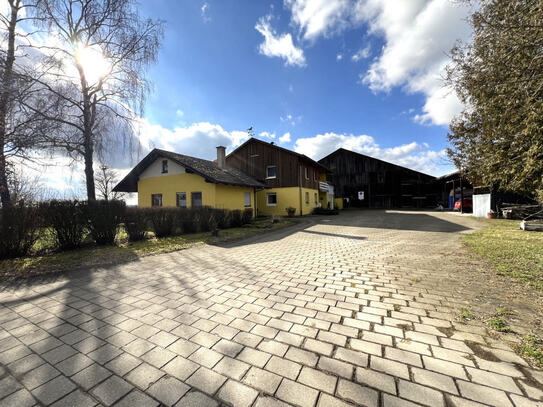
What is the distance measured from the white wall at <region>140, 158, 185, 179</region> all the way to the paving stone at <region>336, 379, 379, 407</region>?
1611 cm

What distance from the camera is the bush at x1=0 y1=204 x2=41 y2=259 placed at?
5742 mm

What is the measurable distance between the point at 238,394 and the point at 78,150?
41.2 feet

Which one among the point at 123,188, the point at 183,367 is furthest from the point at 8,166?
the point at 123,188

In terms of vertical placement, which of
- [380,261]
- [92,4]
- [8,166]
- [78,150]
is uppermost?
[92,4]

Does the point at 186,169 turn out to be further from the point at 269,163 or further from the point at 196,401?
the point at 196,401

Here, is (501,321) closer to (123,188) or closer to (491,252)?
(491,252)

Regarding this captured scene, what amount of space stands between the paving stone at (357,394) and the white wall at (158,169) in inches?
634

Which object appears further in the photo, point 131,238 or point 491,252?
point 131,238

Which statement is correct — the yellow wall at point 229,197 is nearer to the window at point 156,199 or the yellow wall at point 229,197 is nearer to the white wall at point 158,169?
the white wall at point 158,169

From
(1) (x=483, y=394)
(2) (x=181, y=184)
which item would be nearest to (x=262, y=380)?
(1) (x=483, y=394)

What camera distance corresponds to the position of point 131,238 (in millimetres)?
8695

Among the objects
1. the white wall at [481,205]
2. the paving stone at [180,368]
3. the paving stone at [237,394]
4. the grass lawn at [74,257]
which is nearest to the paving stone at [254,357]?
the paving stone at [237,394]

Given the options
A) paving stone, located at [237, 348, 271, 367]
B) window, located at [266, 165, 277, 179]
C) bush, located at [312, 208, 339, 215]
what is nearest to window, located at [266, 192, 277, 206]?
window, located at [266, 165, 277, 179]

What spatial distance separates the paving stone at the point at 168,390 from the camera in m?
1.65
